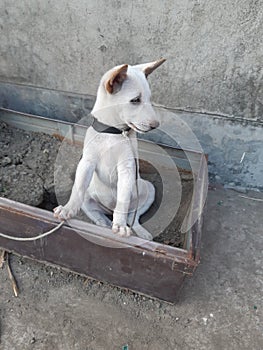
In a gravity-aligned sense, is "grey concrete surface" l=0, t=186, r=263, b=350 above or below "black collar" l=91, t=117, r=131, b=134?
below

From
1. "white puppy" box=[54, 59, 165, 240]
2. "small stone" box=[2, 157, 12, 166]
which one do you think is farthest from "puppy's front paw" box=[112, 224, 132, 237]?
"small stone" box=[2, 157, 12, 166]

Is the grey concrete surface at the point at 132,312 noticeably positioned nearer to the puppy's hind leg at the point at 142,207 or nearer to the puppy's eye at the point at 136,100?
the puppy's hind leg at the point at 142,207

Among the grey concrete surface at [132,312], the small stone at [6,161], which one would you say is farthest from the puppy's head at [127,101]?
the small stone at [6,161]

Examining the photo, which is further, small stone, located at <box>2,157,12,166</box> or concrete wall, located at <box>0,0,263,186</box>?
small stone, located at <box>2,157,12,166</box>

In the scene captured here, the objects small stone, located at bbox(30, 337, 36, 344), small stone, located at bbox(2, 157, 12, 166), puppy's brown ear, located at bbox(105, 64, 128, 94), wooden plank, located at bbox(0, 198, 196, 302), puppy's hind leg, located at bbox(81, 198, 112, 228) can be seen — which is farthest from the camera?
small stone, located at bbox(2, 157, 12, 166)

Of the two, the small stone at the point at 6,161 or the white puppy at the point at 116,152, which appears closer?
the white puppy at the point at 116,152

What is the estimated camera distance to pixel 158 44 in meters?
2.01

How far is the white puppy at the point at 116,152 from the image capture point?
1271 millimetres

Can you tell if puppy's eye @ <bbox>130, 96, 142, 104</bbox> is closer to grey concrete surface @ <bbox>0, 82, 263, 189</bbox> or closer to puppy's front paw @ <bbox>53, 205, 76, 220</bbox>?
puppy's front paw @ <bbox>53, 205, 76, 220</bbox>

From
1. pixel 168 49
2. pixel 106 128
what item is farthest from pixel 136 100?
pixel 168 49

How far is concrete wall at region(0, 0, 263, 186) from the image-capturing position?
1.88 metres

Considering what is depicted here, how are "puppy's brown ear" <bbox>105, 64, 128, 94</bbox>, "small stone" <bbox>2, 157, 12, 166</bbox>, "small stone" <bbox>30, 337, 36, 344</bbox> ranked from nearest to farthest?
"puppy's brown ear" <bbox>105, 64, 128, 94</bbox>
"small stone" <bbox>30, 337, 36, 344</bbox>
"small stone" <bbox>2, 157, 12, 166</bbox>

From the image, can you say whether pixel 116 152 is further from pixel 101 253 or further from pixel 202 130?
pixel 202 130

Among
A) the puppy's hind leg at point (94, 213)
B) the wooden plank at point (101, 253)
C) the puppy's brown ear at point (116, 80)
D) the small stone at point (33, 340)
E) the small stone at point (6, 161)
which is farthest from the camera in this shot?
the small stone at point (6, 161)
